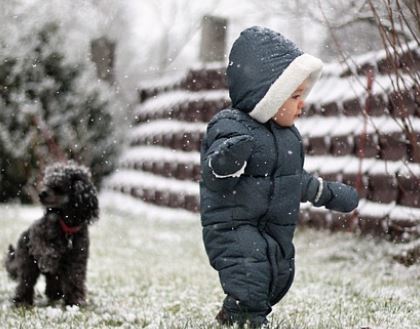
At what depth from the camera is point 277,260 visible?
4.60 metres

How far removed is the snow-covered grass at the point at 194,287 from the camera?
5172 millimetres

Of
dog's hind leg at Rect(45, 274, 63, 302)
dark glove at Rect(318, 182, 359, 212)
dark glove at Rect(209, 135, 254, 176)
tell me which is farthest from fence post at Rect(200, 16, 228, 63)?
dark glove at Rect(209, 135, 254, 176)

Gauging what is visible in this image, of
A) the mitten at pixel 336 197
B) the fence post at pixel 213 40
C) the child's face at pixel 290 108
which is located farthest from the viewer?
the fence post at pixel 213 40

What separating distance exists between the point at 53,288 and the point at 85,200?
95 cm

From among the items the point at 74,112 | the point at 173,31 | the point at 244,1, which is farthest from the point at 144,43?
the point at 74,112

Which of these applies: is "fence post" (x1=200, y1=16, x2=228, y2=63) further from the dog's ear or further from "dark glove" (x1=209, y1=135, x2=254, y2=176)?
"dark glove" (x1=209, y1=135, x2=254, y2=176)

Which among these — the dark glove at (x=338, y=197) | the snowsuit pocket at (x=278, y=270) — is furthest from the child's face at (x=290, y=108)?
the snowsuit pocket at (x=278, y=270)

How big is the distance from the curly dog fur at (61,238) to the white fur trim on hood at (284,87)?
1986 millimetres

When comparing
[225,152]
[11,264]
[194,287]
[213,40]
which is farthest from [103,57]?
[225,152]

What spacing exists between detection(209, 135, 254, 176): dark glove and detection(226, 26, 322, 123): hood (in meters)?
0.31

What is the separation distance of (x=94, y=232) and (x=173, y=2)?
77.6 ft

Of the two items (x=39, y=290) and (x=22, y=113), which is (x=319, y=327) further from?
(x=22, y=113)

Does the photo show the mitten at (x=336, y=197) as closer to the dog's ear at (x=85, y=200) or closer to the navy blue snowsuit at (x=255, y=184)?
the navy blue snowsuit at (x=255, y=184)

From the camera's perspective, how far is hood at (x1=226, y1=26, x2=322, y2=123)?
4.47m
